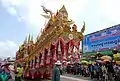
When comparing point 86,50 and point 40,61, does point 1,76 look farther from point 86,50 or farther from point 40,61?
point 86,50

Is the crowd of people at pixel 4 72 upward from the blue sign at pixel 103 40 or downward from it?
downward

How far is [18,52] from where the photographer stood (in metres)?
16.4

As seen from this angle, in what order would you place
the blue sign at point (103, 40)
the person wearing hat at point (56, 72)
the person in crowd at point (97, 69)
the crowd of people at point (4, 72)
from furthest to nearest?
1. the blue sign at point (103, 40)
2. the person in crowd at point (97, 69)
3. the crowd of people at point (4, 72)
4. the person wearing hat at point (56, 72)

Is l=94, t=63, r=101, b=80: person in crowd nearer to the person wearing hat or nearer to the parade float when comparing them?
the parade float

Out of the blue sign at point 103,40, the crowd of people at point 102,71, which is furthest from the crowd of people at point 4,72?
the blue sign at point 103,40

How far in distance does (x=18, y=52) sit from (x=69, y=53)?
5.38 m

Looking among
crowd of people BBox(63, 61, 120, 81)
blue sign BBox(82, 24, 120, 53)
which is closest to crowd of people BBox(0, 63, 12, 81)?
crowd of people BBox(63, 61, 120, 81)

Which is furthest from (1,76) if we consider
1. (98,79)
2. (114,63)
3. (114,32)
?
(114,32)

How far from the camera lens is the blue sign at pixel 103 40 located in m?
30.6

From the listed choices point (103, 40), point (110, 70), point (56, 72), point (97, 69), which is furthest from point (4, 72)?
point (103, 40)

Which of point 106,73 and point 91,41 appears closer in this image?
point 106,73

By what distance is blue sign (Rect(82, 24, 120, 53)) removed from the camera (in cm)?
3062

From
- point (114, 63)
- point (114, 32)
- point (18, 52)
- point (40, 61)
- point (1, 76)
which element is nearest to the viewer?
point (1, 76)

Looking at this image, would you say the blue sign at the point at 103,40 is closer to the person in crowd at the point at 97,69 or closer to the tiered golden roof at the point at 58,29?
the person in crowd at the point at 97,69
